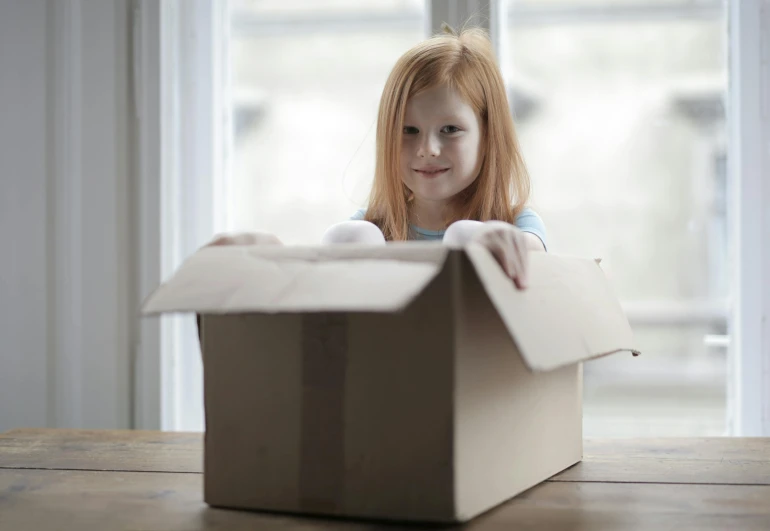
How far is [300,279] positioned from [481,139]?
67 centimetres

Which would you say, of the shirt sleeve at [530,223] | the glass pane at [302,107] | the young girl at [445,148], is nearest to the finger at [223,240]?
the young girl at [445,148]

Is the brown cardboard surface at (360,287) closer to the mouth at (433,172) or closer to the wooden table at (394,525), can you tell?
the wooden table at (394,525)

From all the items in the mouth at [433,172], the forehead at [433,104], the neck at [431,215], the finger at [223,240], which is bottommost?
the finger at [223,240]

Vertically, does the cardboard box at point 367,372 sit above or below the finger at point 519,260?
below

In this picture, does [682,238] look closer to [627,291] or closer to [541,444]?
[627,291]

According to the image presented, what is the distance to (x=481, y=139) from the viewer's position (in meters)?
1.16

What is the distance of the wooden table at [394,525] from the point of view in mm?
605

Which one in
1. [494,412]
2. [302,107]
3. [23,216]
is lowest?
[494,412]

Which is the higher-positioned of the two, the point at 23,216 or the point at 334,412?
the point at 23,216

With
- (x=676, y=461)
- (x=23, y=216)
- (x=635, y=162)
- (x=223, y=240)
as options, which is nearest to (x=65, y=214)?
(x=23, y=216)

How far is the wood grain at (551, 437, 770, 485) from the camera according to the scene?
2.49ft

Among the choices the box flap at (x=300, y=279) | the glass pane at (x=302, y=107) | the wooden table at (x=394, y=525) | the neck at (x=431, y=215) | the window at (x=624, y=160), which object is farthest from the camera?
the glass pane at (x=302, y=107)

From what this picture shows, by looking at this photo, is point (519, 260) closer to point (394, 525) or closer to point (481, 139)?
point (394, 525)

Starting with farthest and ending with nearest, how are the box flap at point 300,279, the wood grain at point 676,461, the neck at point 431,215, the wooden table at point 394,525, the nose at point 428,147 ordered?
1. the neck at point 431,215
2. the nose at point 428,147
3. the wood grain at point 676,461
4. the wooden table at point 394,525
5. the box flap at point 300,279
